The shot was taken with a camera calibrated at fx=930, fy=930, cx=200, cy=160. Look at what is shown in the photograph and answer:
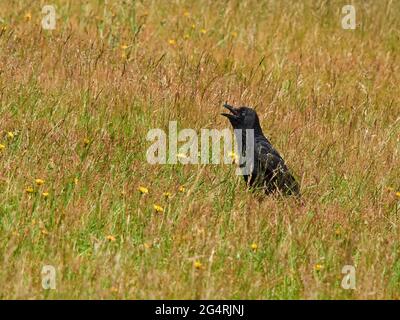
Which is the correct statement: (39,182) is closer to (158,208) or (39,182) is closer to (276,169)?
(158,208)

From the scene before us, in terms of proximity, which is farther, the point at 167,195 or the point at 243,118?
the point at 243,118

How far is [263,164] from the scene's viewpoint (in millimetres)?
7066

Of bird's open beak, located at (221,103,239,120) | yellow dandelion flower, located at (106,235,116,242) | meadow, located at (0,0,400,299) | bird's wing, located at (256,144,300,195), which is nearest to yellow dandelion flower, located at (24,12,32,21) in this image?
A: meadow, located at (0,0,400,299)

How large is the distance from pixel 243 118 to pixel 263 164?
0.57 metres

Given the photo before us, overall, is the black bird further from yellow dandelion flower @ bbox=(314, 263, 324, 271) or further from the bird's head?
yellow dandelion flower @ bbox=(314, 263, 324, 271)

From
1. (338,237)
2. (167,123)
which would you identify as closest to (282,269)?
(338,237)

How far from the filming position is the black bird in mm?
6762

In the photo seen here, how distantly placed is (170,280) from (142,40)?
491 cm

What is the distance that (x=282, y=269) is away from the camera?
5.60 m

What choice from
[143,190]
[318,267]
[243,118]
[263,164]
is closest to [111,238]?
[143,190]

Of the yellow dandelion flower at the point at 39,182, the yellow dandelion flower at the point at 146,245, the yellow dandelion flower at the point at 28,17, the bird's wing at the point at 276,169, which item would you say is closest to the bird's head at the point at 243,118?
the bird's wing at the point at 276,169

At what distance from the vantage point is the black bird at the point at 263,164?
676cm

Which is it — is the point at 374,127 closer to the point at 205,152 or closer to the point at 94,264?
the point at 205,152

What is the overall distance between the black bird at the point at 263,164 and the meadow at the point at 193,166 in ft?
0.46
